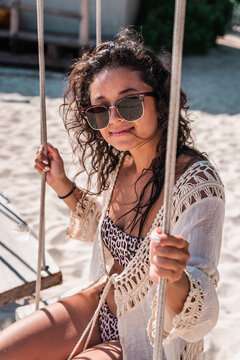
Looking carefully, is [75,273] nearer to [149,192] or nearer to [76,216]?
[76,216]

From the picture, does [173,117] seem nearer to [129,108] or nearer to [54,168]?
[129,108]

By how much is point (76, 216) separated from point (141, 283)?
0.53 m

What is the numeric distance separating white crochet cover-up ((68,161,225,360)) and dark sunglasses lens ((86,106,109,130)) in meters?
0.31

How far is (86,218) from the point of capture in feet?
5.75

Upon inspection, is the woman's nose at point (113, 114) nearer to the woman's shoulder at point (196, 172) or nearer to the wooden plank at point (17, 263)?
the woman's shoulder at point (196, 172)

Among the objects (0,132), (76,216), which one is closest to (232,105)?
(0,132)

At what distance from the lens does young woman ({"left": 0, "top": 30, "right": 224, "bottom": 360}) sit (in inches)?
46.3

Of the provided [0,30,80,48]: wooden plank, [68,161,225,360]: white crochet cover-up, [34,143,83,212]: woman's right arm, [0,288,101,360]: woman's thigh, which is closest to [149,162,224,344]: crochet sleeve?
[68,161,225,360]: white crochet cover-up

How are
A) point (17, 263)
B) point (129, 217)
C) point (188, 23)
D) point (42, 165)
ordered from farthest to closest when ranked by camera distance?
point (188, 23)
point (17, 263)
point (42, 165)
point (129, 217)

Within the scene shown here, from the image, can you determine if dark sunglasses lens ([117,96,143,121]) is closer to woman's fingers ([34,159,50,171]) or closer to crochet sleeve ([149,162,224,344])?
crochet sleeve ([149,162,224,344])

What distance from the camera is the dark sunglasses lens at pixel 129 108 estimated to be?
51.6 inches

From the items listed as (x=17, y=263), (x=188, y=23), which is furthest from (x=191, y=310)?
(x=188, y=23)

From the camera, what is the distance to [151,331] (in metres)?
1.07

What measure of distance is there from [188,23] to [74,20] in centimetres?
309
